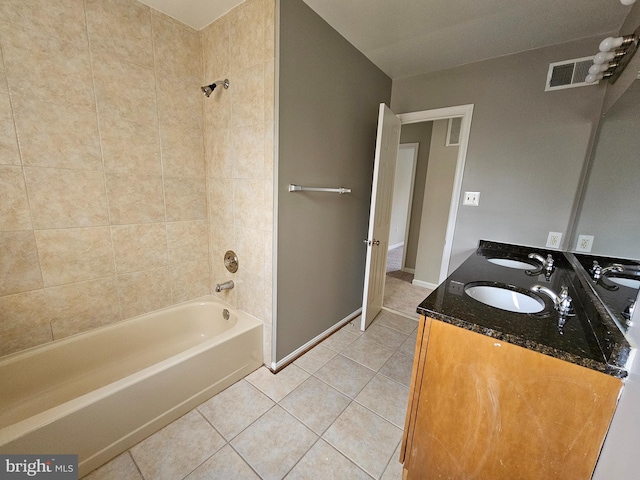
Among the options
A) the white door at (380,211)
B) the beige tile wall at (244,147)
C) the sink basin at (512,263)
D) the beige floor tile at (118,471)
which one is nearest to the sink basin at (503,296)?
the sink basin at (512,263)

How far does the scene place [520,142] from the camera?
1895 mm

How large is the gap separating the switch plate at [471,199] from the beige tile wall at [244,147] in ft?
5.51

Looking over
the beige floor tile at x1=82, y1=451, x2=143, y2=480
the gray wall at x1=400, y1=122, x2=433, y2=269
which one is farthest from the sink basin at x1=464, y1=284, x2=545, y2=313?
the gray wall at x1=400, y1=122, x2=433, y2=269

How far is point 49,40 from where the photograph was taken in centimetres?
125

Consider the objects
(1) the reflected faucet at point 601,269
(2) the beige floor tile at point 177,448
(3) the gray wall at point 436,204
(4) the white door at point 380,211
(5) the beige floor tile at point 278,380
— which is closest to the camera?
(1) the reflected faucet at point 601,269

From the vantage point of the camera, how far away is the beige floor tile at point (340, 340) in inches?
81.4

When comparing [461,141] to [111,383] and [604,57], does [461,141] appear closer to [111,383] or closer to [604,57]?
[604,57]

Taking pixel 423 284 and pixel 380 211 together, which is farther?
pixel 423 284

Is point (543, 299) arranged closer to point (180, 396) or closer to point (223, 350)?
point (223, 350)

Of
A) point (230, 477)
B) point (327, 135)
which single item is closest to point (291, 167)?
point (327, 135)

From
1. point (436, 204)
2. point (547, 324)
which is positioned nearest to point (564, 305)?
point (547, 324)

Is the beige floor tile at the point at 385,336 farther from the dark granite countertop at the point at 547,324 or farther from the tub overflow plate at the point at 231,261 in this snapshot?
the tub overflow plate at the point at 231,261

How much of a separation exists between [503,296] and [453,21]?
1.69 m

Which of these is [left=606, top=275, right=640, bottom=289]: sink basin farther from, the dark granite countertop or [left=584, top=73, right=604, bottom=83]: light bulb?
[left=584, top=73, right=604, bottom=83]: light bulb
